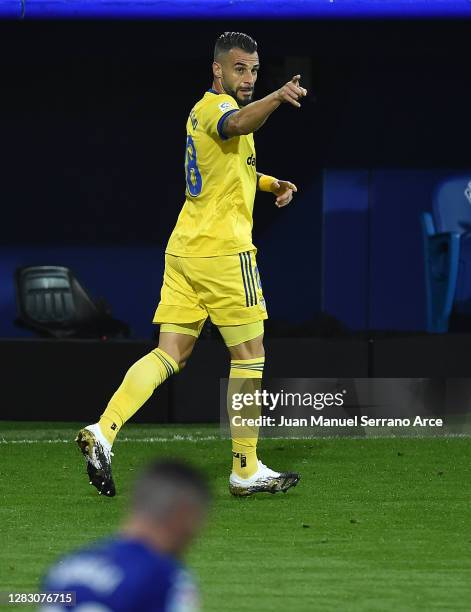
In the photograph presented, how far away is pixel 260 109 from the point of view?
627 centimetres

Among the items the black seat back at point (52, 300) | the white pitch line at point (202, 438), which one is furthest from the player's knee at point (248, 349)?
the black seat back at point (52, 300)

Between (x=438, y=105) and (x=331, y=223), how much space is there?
130 cm

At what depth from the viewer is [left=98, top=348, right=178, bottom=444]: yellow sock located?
6602 mm

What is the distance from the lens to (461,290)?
12266mm

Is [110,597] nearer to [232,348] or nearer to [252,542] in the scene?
[252,542]

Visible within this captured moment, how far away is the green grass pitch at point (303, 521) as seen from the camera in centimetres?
498

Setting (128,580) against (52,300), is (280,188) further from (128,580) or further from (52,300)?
(52,300)

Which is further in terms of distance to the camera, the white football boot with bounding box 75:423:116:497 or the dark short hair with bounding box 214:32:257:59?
the dark short hair with bounding box 214:32:257:59

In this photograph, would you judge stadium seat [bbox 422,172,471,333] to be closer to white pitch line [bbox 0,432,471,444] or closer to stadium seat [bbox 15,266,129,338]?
stadium seat [bbox 15,266,129,338]

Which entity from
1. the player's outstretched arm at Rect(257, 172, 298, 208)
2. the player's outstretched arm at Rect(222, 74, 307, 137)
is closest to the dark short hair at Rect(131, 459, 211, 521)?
the player's outstretched arm at Rect(222, 74, 307, 137)

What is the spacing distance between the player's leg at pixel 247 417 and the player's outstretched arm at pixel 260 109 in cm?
88

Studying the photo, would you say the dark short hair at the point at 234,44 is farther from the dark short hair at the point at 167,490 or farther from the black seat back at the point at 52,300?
the black seat back at the point at 52,300

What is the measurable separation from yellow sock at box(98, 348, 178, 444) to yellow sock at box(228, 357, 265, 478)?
0.28 m

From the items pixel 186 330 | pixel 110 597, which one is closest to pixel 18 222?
pixel 186 330
